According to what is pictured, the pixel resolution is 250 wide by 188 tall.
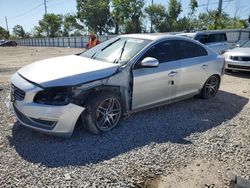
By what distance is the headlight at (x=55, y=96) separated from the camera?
12.3 ft

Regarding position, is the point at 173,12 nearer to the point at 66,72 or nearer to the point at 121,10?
the point at 121,10

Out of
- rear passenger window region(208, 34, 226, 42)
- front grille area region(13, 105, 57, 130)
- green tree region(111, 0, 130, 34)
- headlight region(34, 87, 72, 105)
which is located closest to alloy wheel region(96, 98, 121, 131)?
headlight region(34, 87, 72, 105)

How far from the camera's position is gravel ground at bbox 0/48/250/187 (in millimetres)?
3166

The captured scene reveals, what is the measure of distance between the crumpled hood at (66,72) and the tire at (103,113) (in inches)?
14.1

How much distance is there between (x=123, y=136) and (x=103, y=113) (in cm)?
51

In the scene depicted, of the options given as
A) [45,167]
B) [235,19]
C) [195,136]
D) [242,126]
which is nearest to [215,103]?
[242,126]

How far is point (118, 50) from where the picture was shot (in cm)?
490

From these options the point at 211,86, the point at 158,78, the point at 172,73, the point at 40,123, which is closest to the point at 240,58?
the point at 211,86

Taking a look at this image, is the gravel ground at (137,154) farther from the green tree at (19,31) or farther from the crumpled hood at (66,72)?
the green tree at (19,31)

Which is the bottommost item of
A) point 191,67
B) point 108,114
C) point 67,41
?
point 67,41

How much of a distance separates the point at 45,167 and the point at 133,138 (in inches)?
58.6

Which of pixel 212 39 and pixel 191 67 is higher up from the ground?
pixel 212 39

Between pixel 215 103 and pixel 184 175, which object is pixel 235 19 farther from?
pixel 184 175

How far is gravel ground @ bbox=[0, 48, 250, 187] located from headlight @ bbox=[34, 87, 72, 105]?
2.24ft
